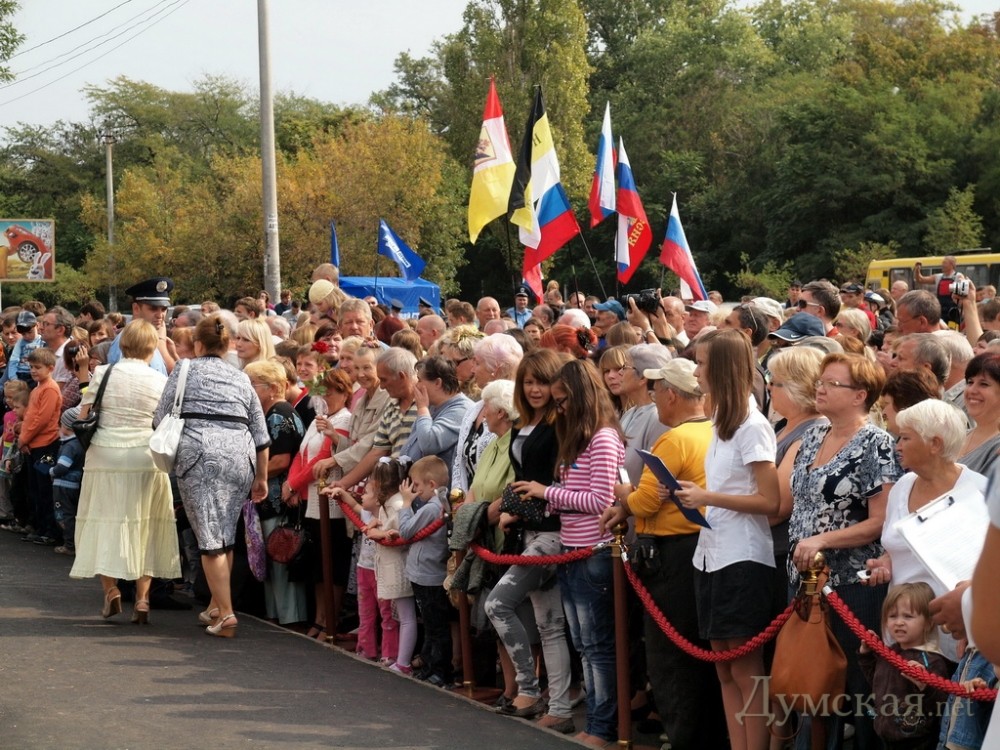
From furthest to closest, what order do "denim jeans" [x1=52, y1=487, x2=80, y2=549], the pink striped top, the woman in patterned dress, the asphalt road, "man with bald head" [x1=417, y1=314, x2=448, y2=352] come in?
"denim jeans" [x1=52, y1=487, x2=80, y2=549]
"man with bald head" [x1=417, y1=314, x2=448, y2=352]
the woman in patterned dress
the pink striped top
the asphalt road

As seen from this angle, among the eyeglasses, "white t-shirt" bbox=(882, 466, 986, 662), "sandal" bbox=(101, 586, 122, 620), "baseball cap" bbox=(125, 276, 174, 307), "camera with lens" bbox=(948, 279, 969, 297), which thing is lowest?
"sandal" bbox=(101, 586, 122, 620)

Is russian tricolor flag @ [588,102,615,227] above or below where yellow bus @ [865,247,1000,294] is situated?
below

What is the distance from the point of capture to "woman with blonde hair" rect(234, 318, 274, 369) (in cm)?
1050

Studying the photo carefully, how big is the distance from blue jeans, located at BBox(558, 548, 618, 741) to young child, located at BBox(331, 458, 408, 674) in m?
1.71

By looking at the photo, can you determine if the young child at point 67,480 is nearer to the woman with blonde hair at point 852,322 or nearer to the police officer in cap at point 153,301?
the police officer in cap at point 153,301

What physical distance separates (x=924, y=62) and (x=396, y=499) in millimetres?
51019

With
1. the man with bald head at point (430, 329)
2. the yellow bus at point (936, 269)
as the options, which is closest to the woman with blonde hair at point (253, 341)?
the man with bald head at point (430, 329)

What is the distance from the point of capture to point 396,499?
880 cm

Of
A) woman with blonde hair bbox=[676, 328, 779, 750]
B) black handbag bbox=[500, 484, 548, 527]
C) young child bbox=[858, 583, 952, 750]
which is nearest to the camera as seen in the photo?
young child bbox=[858, 583, 952, 750]

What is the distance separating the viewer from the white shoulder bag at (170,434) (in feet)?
30.2

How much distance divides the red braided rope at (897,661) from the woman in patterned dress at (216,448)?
4.82m

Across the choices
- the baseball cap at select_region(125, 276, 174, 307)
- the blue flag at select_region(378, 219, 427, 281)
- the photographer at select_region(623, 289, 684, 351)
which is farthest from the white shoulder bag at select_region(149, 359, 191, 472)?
the blue flag at select_region(378, 219, 427, 281)

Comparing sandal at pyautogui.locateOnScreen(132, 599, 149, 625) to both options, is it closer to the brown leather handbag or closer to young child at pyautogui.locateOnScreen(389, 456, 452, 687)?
young child at pyautogui.locateOnScreen(389, 456, 452, 687)

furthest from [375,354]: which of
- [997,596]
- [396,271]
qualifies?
[396,271]
